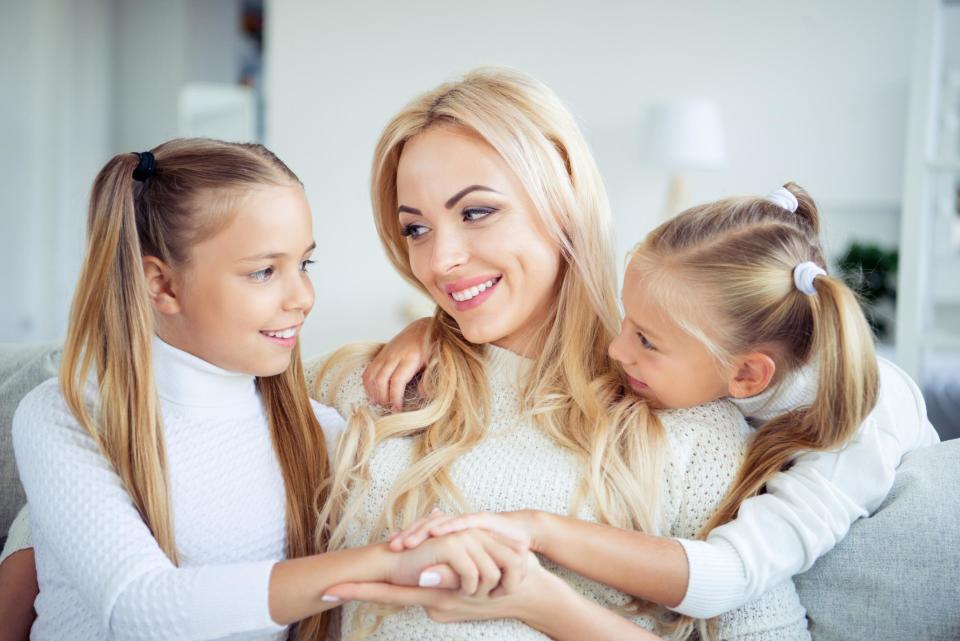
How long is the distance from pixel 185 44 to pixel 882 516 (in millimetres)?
5014

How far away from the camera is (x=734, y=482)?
1.27 metres

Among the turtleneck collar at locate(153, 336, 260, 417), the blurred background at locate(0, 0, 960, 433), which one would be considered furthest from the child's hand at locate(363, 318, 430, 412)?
the blurred background at locate(0, 0, 960, 433)

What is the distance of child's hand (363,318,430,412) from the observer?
1.45m

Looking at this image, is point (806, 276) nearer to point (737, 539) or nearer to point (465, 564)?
point (737, 539)

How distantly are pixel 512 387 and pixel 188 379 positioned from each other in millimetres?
518

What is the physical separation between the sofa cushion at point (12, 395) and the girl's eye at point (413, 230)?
0.74 meters

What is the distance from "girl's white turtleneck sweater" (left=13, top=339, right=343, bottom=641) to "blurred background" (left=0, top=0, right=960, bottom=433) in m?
3.21

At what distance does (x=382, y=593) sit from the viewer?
1087mm

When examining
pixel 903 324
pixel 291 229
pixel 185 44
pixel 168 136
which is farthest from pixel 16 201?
pixel 903 324

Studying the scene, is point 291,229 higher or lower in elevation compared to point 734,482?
higher

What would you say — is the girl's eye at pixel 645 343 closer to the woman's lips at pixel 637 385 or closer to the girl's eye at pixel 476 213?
the woman's lips at pixel 637 385

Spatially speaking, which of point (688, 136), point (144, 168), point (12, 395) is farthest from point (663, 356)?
point (688, 136)

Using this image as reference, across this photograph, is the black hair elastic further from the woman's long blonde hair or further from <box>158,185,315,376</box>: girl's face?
<box>158,185,315,376</box>: girl's face

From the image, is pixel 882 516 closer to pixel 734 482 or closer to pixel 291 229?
pixel 734 482
